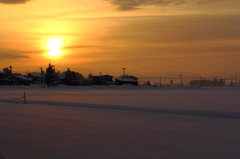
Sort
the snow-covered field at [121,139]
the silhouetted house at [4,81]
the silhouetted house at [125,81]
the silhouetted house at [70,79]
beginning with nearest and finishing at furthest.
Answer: the snow-covered field at [121,139]
the silhouetted house at [70,79]
the silhouetted house at [4,81]
the silhouetted house at [125,81]

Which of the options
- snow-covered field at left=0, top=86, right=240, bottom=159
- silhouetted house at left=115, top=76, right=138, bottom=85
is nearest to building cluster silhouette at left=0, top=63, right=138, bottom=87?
silhouetted house at left=115, top=76, right=138, bottom=85

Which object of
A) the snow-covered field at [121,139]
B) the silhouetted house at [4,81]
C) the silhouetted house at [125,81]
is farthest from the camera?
the silhouetted house at [125,81]

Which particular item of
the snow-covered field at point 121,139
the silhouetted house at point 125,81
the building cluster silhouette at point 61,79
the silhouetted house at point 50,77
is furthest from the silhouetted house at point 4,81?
the snow-covered field at point 121,139

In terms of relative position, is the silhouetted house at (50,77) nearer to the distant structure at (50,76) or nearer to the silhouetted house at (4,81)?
the distant structure at (50,76)

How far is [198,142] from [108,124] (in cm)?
437

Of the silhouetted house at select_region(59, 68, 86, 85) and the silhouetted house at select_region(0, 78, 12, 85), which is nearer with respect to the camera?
the silhouetted house at select_region(59, 68, 86, 85)

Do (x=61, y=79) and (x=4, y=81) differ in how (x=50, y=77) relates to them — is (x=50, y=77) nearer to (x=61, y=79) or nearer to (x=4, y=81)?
(x=61, y=79)

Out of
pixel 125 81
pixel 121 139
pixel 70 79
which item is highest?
pixel 70 79

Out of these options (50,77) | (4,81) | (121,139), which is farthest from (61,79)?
(121,139)

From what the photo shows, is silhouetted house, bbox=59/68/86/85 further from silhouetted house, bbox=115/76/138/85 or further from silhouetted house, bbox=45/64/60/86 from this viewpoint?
silhouetted house, bbox=115/76/138/85

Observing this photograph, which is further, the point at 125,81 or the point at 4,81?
the point at 125,81

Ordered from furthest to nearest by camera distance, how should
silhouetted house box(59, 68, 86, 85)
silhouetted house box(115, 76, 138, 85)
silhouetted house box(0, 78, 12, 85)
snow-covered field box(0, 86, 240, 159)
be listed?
silhouetted house box(115, 76, 138, 85) < silhouetted house box(0, 78, 12, 85) < silhouetted house box(59, 68, 86, 85) < snow-covered field box(0, 86, 240, 159)

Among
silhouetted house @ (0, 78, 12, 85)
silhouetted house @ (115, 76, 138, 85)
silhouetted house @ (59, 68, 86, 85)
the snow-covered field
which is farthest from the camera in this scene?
silhouetted house @ (115, 76, 138, 85)

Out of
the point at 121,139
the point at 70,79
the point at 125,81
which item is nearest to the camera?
the point at 121,139
